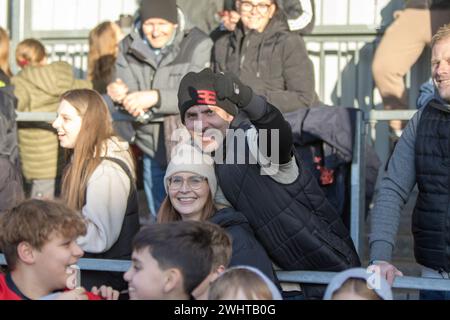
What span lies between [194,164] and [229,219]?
401 millimetres

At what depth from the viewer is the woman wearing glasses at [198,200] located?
4641 millimetres

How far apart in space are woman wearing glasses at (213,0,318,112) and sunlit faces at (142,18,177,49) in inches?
20.3

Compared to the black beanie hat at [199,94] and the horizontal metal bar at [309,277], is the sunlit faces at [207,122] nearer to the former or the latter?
the black beanie hat at [199,94]

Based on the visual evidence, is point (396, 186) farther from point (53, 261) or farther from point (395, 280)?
point (53, 261)

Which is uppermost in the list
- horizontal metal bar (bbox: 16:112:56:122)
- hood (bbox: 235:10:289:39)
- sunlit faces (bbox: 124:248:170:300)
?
hood (bbox: 235:10:289:39)

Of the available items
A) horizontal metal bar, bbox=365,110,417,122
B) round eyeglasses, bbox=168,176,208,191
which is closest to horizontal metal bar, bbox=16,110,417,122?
horizontal metal bar, bbox=365,110,417,122

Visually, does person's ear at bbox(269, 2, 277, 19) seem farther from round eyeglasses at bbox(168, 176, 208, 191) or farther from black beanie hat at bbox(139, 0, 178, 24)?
round eyeglasses at bbox(168, 176, 208, 191)

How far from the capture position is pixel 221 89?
4301mm

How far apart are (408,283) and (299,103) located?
251 centimetres

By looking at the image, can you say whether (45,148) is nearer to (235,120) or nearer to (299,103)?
(299,103)

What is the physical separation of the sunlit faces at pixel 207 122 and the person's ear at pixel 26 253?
103 centimetres

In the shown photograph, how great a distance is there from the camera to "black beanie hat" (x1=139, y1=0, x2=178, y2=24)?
7.20m

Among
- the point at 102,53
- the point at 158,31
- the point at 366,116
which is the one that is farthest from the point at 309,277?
the point at 102,53
